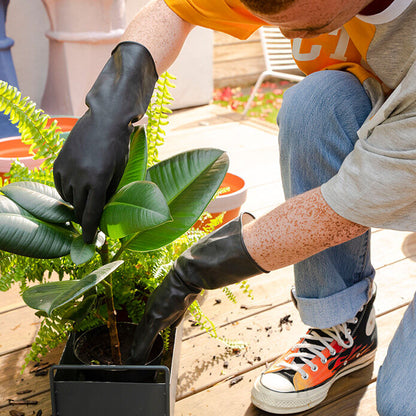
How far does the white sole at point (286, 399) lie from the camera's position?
43.7 inches

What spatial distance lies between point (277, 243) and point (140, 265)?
343 mm

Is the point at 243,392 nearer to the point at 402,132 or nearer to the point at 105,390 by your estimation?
the point at 105,390

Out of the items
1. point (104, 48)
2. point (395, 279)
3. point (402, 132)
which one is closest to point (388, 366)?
point (402, 132)

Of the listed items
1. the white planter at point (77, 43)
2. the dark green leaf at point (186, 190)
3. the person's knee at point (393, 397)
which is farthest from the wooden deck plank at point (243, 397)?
the white planter at point (77, 43)

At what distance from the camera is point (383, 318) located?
142 cm

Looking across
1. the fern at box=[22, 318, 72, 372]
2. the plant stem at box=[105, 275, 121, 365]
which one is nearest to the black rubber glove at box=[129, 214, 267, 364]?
the plant stem at box=[105, 275, 121, 365]

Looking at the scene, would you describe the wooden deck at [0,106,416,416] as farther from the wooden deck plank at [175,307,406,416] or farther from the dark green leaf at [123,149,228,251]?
the dark green leaf at [123,149,228,251]

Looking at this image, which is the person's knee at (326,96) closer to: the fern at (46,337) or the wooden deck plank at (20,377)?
the fern at (46,337)

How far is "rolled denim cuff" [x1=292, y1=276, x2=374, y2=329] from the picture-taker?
45.9 inches

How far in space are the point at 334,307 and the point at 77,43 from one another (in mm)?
1884

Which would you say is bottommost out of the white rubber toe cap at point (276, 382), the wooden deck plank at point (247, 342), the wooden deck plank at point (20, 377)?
the wooden deck plank at point (247, 342)

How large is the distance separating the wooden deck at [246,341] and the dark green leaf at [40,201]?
0.46 metres

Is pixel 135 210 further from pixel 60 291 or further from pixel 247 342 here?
pixel 247 342

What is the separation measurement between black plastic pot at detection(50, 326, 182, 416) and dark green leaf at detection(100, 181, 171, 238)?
242 mm
